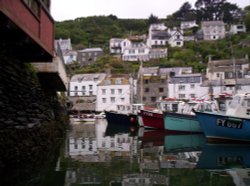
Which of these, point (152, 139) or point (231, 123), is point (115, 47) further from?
A: point (231, 123)

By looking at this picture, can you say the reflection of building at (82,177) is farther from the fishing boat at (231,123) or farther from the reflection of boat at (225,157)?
the fishing boat at (231,123)

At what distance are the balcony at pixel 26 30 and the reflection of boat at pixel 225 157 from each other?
641 centimetres

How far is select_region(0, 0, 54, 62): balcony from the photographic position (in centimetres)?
910

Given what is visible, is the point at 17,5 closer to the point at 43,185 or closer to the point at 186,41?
the point at 43,185

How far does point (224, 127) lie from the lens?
19766 millimetres

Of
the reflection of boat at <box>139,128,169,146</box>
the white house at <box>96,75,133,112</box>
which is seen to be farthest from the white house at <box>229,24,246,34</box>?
the reflection of boat at <box>139,128,169,146</box>

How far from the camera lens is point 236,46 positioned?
103 metres

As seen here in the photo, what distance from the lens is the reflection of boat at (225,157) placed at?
12773mm

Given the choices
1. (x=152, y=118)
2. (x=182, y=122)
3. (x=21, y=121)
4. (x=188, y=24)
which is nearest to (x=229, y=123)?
(x=182, y=122)

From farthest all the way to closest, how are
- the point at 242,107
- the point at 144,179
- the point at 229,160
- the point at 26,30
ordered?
the point at 242,107, the point at 229,160, the point at 26,30, the point at 144,179

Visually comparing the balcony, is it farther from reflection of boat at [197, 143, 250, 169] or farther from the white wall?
the white wall

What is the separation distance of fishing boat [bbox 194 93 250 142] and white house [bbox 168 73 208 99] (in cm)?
4170

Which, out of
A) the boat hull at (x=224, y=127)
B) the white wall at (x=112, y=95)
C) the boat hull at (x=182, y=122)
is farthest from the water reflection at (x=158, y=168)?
the white wall at (x=112, y=95)

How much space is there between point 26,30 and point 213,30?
11754cm
